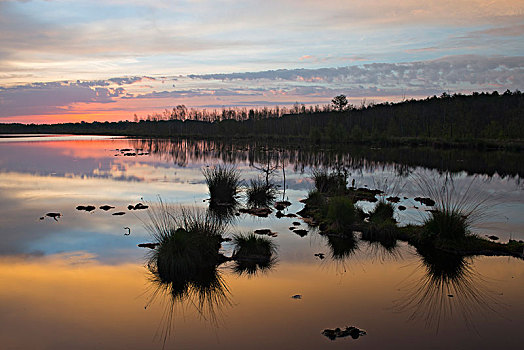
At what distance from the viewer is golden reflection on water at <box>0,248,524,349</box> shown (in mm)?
5648

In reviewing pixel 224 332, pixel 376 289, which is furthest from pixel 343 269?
pixel 224 332

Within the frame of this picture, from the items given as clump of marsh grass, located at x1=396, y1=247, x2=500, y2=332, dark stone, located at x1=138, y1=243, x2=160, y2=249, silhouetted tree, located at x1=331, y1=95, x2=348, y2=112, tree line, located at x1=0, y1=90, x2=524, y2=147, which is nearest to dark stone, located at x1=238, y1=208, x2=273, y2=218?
dark stone, located at x1=138, y1=243, x2=160, y2=249

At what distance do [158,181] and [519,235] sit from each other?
54.3 feet

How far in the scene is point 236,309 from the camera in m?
6.62

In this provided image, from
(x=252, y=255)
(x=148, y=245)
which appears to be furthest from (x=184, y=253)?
(x=148, y=245)

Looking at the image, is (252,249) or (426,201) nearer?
(252,249)

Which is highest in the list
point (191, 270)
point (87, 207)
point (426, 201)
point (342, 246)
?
point (191, 270)

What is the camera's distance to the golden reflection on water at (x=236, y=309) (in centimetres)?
565

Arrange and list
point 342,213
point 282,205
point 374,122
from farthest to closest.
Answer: point 374,122 → point 282,205 → point 342,213

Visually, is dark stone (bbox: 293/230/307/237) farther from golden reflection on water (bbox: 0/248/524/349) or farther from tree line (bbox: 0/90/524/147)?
tree line (bbox: 0/90/524/147)

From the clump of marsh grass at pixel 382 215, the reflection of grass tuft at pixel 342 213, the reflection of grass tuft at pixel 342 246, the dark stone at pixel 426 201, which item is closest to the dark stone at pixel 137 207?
the reflection of grass tuft at pixel 342 213

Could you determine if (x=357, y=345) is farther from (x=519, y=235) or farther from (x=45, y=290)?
(x=519, y=235)

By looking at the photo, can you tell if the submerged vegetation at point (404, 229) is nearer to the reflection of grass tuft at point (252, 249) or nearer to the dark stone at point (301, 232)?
the dark stone at point (301, 232)

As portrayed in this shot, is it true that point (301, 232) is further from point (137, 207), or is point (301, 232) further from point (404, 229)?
point (137, 207)
